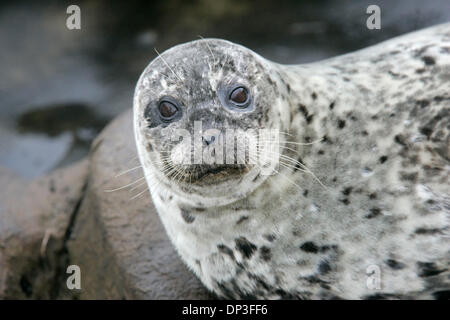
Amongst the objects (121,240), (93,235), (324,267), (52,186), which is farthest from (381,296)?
(52,186)

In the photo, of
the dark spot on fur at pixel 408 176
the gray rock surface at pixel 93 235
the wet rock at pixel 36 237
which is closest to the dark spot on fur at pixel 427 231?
the dark spot on fur at pixel 408 176

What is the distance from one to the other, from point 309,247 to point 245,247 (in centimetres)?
37

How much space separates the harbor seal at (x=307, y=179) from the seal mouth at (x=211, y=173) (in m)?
0.01

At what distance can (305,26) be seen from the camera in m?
7.12

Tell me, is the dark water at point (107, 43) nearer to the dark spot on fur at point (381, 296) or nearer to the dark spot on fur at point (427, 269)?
the dark spot on fur at point (427, 269)

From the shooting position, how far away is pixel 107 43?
7.72m

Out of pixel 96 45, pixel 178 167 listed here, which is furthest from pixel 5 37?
pixel 178 167

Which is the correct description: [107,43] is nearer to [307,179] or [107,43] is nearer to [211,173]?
[307,179]

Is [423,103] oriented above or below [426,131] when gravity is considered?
above

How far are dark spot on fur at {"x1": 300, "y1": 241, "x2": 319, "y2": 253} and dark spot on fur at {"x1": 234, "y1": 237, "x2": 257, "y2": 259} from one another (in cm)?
28

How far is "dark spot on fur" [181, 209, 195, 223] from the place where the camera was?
12.6 feet

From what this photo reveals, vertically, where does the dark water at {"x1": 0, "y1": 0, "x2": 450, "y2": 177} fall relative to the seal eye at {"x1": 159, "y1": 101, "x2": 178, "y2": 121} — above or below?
above

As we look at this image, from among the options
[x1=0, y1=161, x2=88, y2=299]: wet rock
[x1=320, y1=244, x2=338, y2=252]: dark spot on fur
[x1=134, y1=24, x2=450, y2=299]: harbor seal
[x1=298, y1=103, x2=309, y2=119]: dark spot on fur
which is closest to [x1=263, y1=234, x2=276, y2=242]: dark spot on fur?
[x1=134, y1=24, x2=450, y2=299]: harbor seal

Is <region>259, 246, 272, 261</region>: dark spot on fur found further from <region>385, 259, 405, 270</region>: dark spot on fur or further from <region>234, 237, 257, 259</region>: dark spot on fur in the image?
<region>385, 259, 405, 270</region>: dark spot on fur
